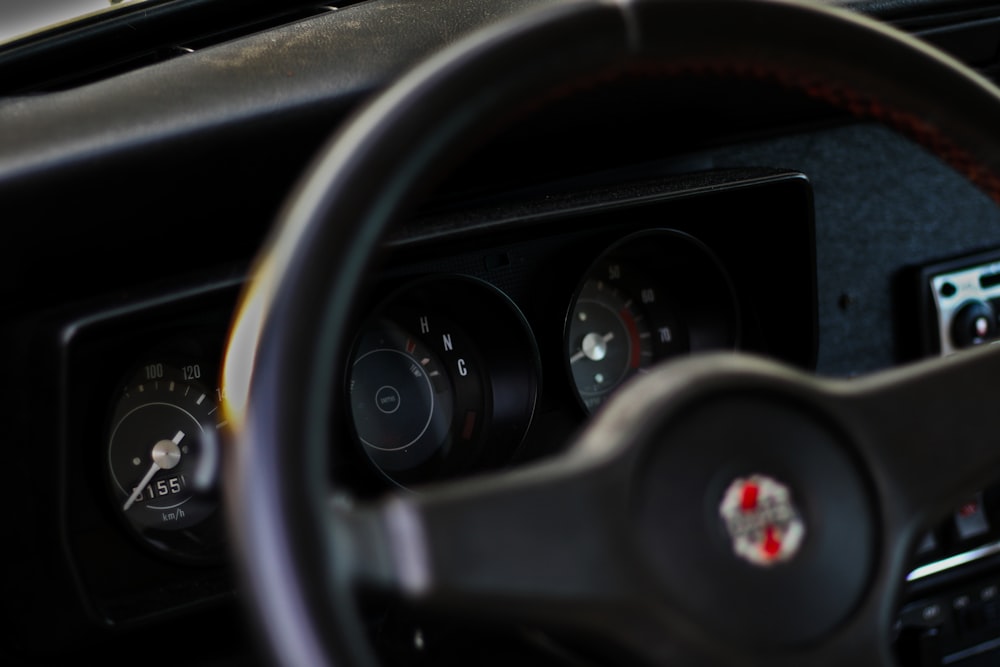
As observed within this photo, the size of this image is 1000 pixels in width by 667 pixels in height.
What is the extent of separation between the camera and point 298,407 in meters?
0.68

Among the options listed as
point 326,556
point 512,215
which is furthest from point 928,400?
point 512,215

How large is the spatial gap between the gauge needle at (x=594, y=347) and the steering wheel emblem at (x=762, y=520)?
38.4 inches

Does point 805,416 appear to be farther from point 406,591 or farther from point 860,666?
Result: point 406,591

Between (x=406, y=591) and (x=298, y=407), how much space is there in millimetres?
118

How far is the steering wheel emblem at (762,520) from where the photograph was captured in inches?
30.6

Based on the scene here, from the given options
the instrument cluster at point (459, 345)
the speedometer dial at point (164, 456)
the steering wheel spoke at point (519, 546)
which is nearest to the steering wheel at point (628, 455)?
the steering wheel spoke at point (519, 546)

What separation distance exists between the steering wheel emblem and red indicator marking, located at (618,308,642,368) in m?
1.02

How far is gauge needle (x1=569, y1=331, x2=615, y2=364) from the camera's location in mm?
1780

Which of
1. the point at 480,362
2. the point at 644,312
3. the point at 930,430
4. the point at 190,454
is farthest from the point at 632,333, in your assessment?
the point at 930,430

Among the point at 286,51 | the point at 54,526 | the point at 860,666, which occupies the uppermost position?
the point at 286,51

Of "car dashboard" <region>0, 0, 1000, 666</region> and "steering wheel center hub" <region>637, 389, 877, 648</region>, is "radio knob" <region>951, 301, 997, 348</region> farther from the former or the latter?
"steering wheel center hub" <region>637, 389, 877, 648</region>

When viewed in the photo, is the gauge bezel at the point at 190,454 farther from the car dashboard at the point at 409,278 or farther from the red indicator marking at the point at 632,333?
the red indicator marking at the point at 632,333

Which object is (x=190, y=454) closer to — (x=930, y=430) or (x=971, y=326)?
(x=930, y=430)

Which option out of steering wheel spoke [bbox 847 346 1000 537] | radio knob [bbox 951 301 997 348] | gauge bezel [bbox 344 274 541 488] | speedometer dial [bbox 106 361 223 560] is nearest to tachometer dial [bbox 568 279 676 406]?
gauge bezel [bbox 344 274 541 488]
